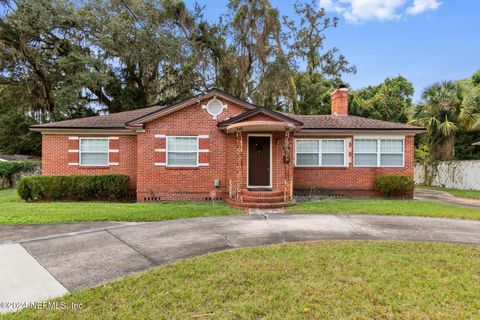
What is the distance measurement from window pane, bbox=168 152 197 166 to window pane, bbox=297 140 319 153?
518 centimetres

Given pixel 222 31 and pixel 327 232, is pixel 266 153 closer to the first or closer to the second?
pixel 327 232

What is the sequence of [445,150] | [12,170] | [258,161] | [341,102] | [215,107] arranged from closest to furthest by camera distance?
[215,107] → [258,161] → [341,102] → [12,170] → [445,150]

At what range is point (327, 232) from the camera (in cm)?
653

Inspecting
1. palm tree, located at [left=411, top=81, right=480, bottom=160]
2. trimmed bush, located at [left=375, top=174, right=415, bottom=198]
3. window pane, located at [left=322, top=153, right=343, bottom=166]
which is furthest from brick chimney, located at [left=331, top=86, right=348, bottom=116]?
palm tree, located at [left=411, top=81, right=480, bottom=160]

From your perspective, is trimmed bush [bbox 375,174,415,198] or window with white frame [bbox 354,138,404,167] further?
window with white frame [bbox 354,138,404,167]

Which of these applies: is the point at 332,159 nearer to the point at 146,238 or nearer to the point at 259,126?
the point at 259,126

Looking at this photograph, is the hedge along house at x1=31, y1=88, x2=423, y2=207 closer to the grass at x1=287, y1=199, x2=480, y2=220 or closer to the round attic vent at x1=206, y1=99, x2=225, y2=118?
the round attic vent at x1=206, y1=99, x2=225, y2=118

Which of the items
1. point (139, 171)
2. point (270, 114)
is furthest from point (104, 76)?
point (270, 114)

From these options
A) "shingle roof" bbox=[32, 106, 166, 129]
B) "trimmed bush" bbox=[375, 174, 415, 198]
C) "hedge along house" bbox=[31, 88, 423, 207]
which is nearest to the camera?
"hedge along house" bbox=[31, 88, 423, 207]

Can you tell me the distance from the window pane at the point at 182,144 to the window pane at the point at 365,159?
786 cm

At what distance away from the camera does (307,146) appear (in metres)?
13.1

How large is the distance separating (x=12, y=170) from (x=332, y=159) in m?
19.4

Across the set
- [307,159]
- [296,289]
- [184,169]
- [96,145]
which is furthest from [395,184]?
[96,145]

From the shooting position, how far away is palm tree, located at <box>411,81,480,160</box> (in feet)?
53.4
